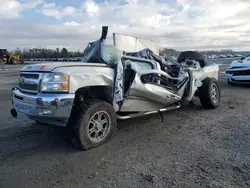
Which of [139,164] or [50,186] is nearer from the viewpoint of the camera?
[50,186]

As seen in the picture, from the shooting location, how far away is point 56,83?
3.41 metres

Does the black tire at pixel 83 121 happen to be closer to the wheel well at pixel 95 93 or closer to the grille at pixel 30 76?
the wheel well at pixel 95 93

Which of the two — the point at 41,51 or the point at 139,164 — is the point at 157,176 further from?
the point at 41,51

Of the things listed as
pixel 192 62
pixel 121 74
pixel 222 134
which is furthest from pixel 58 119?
pixel 192 62

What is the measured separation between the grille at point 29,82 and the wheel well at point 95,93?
0.67 meters

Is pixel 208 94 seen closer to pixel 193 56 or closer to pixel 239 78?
pixel 193 56

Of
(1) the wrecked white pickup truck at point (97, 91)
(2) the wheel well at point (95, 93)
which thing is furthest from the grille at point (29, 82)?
(2) the wheel well at point (95, 93)

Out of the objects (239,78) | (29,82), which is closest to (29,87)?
(29,82)

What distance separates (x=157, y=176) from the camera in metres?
2.89

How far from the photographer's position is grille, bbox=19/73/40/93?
141 inches

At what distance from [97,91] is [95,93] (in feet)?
0.22

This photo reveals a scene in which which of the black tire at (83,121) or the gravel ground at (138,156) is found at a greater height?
the black tire at (83,121)

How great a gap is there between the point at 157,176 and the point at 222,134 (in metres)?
2.01

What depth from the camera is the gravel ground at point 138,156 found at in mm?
2822
